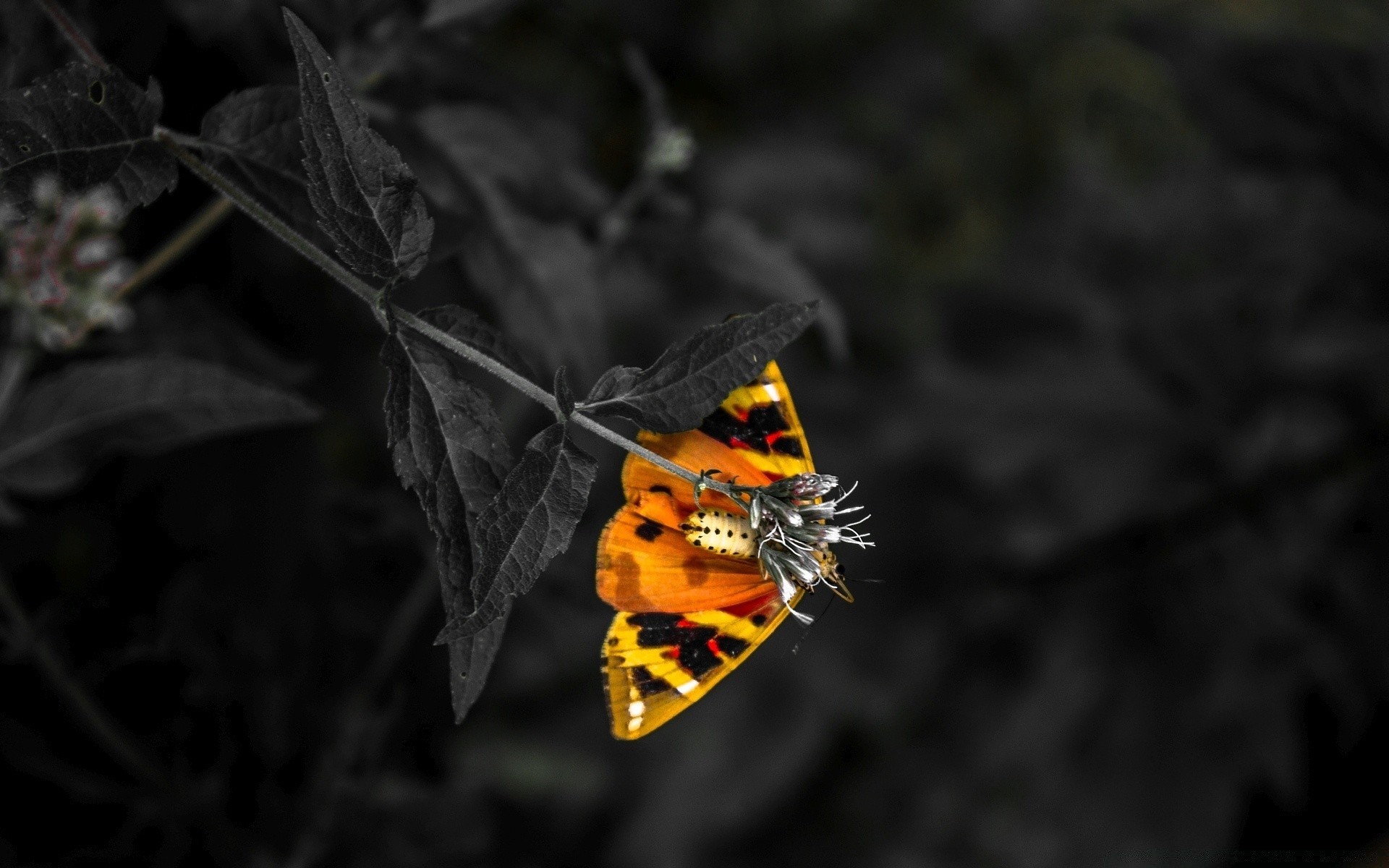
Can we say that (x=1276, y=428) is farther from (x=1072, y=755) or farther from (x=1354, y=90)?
(x=1072, y=755)

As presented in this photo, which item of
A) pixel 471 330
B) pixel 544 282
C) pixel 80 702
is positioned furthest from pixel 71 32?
pixel 80 702

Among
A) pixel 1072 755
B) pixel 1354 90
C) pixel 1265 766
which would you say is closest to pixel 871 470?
pixel 1072 755

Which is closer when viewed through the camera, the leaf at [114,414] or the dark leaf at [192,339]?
the leaf at [114,414]

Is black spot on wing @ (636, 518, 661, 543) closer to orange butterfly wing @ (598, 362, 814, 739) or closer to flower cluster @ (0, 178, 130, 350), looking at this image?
orange butterfly wing @ (598, 362, 814, 739)

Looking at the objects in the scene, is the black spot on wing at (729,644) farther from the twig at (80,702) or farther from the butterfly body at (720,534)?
the twig at (80,702)

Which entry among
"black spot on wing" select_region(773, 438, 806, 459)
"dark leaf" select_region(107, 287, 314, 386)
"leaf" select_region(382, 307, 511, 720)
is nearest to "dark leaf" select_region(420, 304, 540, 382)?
"leaf" select_region(382, 307, 511, 720)

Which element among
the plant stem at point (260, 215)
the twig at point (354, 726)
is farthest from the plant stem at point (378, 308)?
the twig at point (354, 726)

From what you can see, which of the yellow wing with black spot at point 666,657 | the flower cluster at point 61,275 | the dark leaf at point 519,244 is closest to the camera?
the yellow wing with black spot at point 666,657
